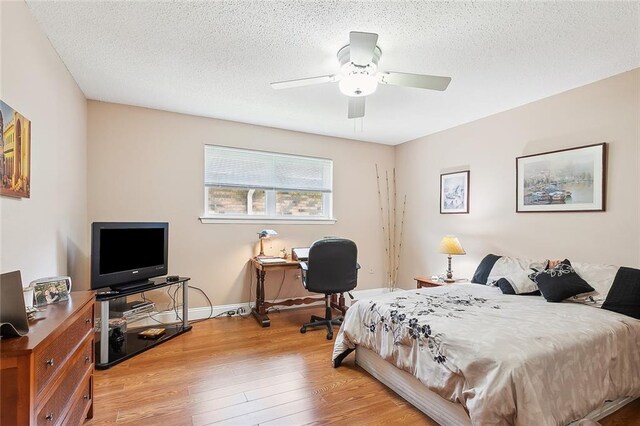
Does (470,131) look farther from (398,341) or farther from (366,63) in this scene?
(398,341)

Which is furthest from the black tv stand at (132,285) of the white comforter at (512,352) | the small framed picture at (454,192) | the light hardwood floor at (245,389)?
the small framed picture at (454,192)

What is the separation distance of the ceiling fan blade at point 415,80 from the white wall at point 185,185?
227 cm

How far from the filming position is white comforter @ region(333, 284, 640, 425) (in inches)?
57.4

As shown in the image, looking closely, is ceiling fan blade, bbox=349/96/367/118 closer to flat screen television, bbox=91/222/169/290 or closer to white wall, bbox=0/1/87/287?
white wall, bbox=0/1/87/287

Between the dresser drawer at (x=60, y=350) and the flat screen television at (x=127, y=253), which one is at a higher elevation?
the flat screen television at (x=127, y=253)

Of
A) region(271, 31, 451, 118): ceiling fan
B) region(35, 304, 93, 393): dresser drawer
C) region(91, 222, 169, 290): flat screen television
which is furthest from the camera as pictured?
region(91, 222, 169, 290): flat screen television

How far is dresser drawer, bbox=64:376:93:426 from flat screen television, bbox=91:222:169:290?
0.94 m

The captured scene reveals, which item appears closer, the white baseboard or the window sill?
the white baseboard

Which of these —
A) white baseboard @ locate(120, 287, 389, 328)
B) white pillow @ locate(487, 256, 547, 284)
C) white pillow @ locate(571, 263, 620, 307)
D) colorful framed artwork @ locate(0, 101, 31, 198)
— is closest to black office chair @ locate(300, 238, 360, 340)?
white baseboard @ locate(120, 287, 389, 328)

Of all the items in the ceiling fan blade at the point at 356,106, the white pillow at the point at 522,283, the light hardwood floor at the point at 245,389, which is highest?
the ceiling fan blade at the point at 356,106

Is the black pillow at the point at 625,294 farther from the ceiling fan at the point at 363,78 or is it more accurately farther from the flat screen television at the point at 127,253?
the flat screen television at the point at 127,253

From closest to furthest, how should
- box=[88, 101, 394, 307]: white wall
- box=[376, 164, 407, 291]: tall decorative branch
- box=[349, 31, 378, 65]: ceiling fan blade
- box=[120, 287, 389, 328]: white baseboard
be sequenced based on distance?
box=[349, 31, 378, 65]: ceiling fan blade, box=[88, 101, 394, 307]: white wall, box=[120, 287, 389, 328]: white baseboard, box=[376, 164, 407, 291]: tall decorative branch

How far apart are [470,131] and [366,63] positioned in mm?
2420

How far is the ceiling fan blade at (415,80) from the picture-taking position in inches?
81.0
